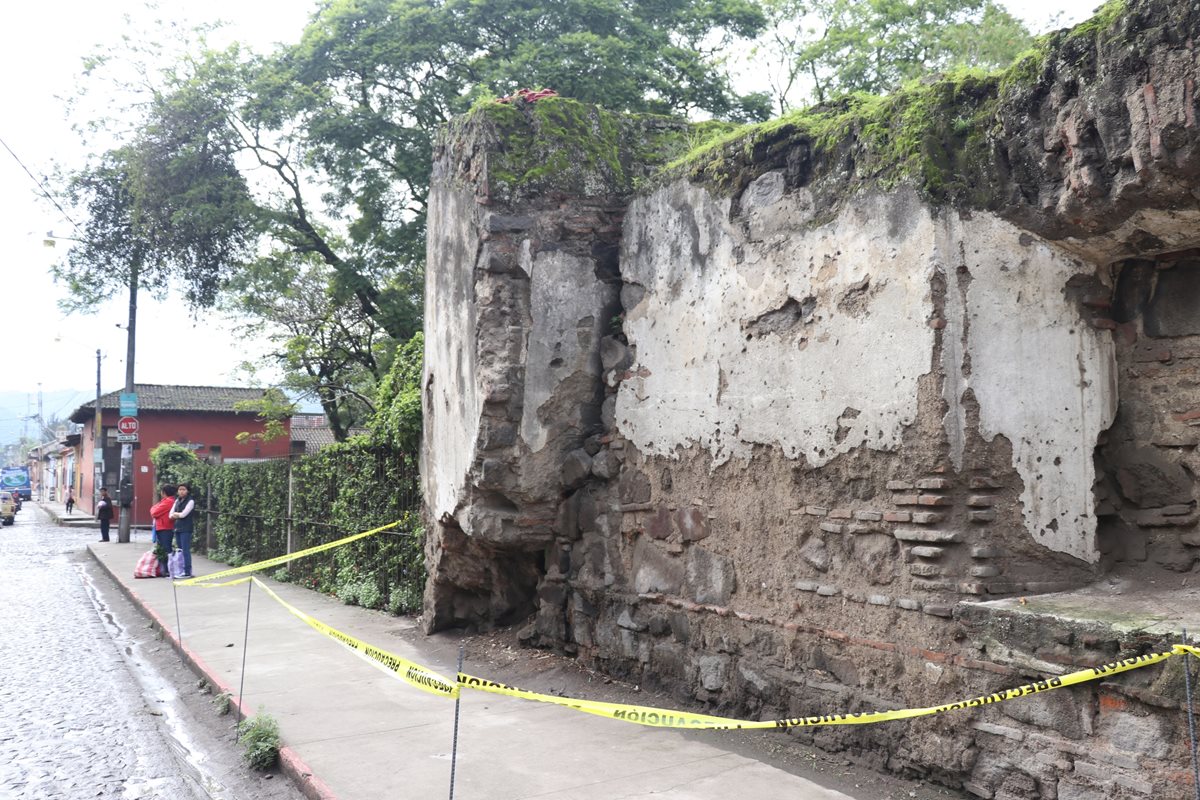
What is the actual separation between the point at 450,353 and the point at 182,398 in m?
36.2

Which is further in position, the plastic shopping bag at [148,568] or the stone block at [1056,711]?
the plastic shopping bag at [148,568]

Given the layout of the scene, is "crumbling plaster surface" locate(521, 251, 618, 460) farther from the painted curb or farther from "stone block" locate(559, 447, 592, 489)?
the painted curb

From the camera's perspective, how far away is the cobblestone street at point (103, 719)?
226 inches

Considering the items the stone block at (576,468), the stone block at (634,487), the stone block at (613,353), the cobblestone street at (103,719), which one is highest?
the stone block at (613,353)

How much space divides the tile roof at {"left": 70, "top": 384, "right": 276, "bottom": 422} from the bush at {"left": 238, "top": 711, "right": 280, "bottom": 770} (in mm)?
33523

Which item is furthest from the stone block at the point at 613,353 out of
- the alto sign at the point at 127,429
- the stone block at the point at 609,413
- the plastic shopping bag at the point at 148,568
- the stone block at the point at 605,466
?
the alto sign at the point at 127,429

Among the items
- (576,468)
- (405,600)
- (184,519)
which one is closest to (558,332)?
(576,468)

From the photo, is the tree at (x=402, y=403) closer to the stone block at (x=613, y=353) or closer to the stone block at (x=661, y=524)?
the stone block at (x=613, y=353)

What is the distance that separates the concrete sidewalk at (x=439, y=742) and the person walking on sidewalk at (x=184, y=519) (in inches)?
248

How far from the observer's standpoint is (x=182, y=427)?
39.3 metres

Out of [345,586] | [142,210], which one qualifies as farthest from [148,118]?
[345,586]

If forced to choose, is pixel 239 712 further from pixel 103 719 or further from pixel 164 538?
pixel 164 538

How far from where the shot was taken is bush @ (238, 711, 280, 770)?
593 centimetres

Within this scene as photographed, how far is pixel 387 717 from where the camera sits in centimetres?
673
